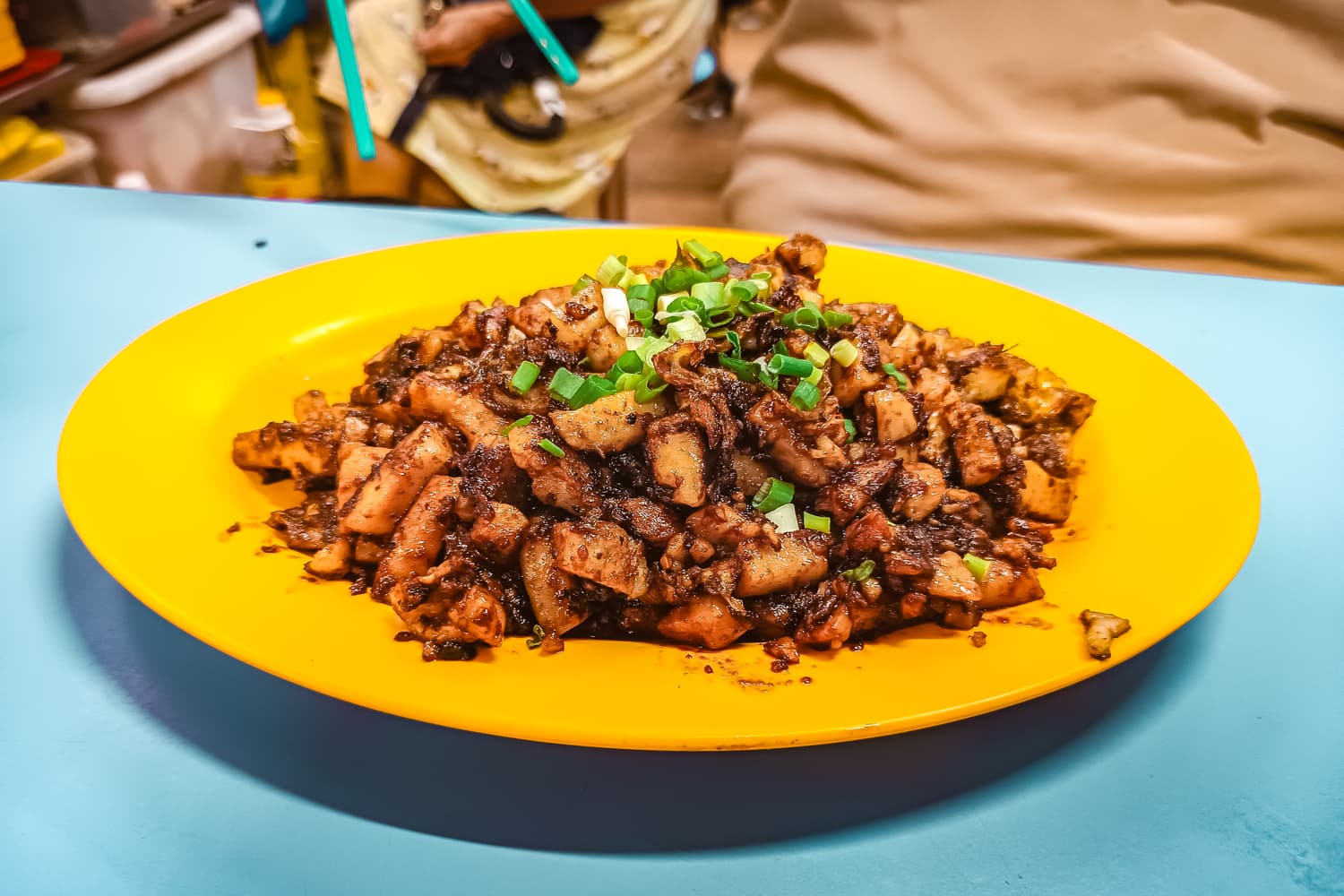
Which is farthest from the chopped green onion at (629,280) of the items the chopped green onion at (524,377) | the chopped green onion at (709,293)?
the chopped green onion at (524,377)

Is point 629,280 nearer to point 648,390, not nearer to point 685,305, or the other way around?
point 685,305

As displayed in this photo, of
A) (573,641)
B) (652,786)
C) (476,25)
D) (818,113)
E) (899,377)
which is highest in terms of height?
(476,25)

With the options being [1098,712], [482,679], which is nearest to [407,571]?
[482,679]

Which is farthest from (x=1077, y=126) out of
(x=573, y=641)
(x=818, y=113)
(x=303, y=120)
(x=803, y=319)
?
(x=303, y=120)

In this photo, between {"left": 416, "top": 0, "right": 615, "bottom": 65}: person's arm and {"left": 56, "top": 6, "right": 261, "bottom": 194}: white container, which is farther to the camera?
{"left": 56, "top": 6, "right": 261, "bottom": 194}: white container

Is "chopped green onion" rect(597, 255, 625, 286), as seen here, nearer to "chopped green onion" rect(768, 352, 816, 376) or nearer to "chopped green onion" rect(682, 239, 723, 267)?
"chopped green onion" rect(682, 239, 723, 267)

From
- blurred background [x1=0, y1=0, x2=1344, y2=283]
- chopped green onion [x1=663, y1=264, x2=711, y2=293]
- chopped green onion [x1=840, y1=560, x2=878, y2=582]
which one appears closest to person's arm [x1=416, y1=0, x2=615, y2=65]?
blurred background [x1=0, y1=0, x2=1344, y2=283]
